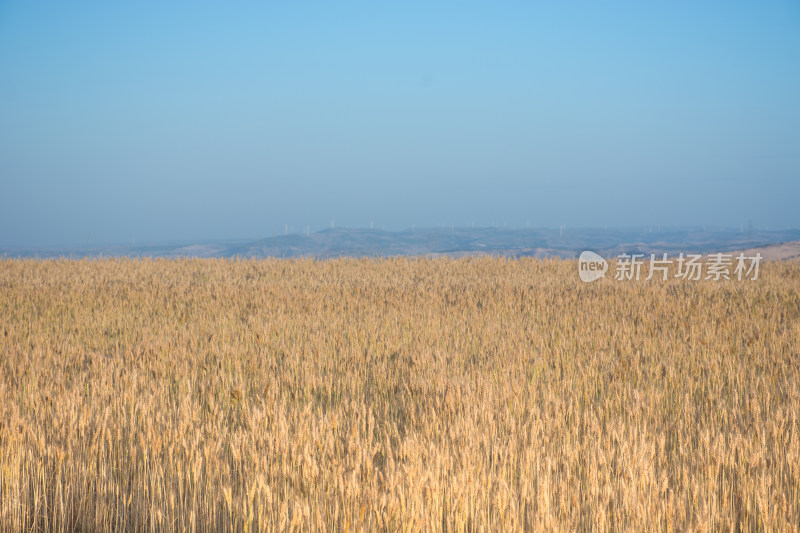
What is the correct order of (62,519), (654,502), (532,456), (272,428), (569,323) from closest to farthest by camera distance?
(654,502)
(62,519)
(532,456)
(272,428)
(569,323)

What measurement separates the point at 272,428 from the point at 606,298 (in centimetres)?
751

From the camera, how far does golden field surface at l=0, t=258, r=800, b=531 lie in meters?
2.33

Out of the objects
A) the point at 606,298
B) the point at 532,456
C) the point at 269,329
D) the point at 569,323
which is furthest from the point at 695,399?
the point at 606,298

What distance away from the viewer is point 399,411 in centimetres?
391

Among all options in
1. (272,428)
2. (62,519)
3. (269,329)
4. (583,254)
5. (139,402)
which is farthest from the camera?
(583,254)

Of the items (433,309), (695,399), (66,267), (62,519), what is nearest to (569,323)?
(433,309)

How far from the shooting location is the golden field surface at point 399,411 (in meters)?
2.33

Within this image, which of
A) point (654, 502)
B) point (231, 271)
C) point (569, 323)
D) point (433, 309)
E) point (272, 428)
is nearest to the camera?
point (654, 502)

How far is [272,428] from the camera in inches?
120

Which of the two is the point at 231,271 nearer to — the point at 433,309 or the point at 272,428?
the point at 433,309

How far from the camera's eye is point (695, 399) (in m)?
4.23

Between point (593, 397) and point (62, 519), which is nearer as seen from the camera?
A: point (62, 519)

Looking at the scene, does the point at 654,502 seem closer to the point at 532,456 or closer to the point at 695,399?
the point at 532,456

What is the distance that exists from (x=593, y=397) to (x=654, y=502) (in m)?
Result: 2.05
